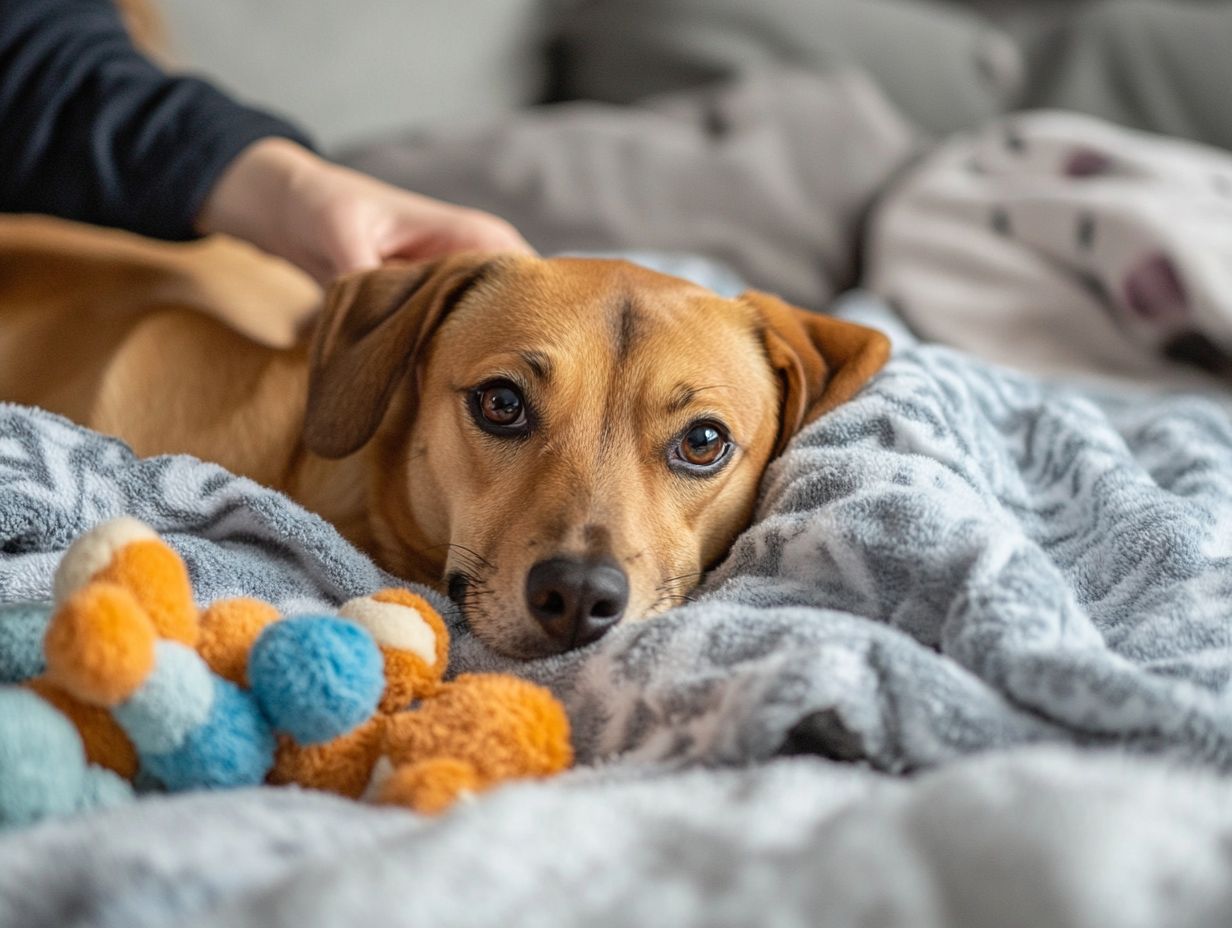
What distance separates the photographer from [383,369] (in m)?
1.65

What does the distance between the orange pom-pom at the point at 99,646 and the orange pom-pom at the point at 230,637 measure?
130 mm

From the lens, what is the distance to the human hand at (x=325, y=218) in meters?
1.97

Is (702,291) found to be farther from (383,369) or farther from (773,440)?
(383,369)

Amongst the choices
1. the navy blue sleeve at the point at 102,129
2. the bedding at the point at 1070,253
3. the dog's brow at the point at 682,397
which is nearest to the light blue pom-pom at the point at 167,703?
the dog's brow at the point at 682,397

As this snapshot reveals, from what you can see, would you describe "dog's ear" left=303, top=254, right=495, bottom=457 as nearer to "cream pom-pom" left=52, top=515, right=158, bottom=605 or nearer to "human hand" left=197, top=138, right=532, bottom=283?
"human hand" left=197, top=138, right=532, bottom=283

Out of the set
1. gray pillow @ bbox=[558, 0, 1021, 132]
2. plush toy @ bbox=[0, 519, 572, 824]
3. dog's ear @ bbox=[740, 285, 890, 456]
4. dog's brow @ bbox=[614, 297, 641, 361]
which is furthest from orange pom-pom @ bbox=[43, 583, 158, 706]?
gray pillow @ bbox=[558, 0, 1021, 132]

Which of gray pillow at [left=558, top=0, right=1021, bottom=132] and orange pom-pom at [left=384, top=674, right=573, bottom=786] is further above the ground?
gray pillow at [left=558, top=0, right=1021, bottom=132]

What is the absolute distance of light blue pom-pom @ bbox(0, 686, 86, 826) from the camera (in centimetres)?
83

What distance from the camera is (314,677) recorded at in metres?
0.91

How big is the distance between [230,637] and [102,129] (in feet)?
5.06

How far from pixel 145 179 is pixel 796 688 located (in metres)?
1.77

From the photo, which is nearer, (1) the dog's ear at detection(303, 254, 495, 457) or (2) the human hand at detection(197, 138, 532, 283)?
(1) the dog's ear at detection(303, 254, 495, 457)

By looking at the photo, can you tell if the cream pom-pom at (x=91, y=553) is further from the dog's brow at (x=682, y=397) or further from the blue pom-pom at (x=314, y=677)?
the dog's brow at (x=682, y=397)

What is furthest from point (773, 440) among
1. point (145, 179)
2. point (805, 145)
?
point (805, 145)
